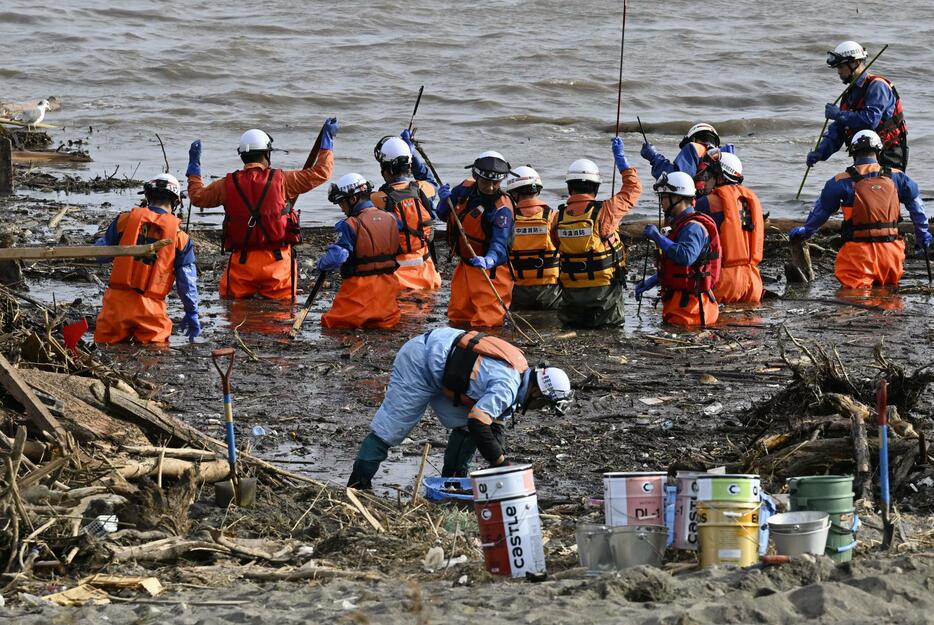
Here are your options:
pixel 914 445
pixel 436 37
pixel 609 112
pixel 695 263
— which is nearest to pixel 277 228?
pixel 695 263

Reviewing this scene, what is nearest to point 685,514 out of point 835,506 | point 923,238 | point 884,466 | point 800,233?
point 835,506

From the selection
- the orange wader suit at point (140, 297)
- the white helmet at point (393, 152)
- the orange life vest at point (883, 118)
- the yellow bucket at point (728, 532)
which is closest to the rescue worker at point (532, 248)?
the white helmet at point (393, 152)

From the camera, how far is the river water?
26.7 metres

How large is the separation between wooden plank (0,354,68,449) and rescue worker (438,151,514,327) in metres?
5.35

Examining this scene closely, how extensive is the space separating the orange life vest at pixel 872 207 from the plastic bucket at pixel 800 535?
8.74m

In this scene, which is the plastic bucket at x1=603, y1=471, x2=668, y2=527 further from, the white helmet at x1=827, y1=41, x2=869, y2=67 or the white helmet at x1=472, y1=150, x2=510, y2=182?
the white helmet at x1=827, y1=41, x2=869, y2=67

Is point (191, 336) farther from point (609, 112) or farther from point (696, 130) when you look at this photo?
point (609, 112)

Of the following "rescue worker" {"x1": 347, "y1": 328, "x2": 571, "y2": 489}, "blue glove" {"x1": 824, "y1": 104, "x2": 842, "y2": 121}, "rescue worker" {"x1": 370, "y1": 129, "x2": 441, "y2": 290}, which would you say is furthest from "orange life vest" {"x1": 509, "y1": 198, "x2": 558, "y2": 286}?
"rescue worker" {"x1": 347, "y1": 328, "x2": 571, "y2": 489}

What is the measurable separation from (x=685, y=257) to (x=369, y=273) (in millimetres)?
2756

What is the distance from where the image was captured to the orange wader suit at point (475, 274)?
1330 cm

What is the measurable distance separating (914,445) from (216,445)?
3.93 m

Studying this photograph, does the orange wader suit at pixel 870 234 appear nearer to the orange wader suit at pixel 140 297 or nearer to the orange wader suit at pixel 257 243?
the orange wader suit at pixel 257 243

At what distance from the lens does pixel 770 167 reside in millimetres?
25719

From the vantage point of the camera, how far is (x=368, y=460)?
8508mm
